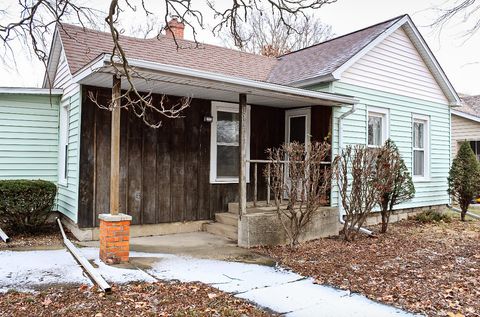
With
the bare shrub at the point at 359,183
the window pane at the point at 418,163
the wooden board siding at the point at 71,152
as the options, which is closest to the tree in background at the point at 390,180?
the bare shrub at the point at 359,183

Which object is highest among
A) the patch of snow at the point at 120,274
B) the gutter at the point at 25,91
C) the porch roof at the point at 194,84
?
the gutter at the point at 25,91

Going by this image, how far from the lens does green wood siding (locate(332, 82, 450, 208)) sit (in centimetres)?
894

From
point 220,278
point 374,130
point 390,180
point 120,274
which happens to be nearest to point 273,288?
point 220,278

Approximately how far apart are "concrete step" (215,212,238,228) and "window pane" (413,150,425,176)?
584 centimetres

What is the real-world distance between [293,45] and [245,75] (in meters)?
14.9

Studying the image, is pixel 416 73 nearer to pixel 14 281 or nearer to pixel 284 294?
pixel 284 294

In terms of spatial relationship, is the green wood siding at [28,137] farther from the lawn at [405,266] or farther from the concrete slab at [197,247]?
the lawn at [405,266]

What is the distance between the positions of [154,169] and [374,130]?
5657mm

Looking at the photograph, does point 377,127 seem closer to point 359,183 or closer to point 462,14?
point 359,183

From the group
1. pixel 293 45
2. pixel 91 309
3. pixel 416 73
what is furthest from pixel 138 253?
pixel 293 45

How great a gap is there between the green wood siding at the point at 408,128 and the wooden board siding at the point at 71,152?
17.3 ft

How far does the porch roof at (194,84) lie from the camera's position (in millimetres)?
5586

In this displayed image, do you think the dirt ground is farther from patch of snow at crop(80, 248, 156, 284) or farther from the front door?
the front door

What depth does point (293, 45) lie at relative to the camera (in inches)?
931
